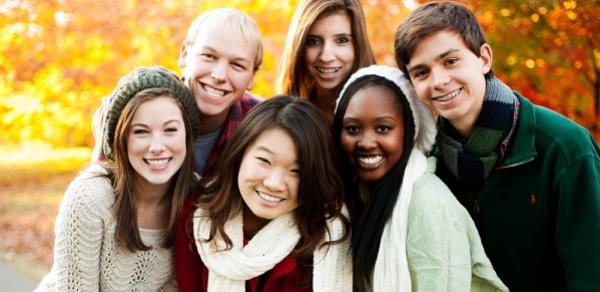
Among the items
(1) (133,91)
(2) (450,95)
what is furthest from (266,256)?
(2) (450,95)

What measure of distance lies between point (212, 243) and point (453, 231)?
3.78ft

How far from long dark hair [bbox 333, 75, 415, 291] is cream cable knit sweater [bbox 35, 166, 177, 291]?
3.33ft

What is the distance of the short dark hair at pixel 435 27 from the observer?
2.85 m

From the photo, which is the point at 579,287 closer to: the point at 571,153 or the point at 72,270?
the point at 571,153

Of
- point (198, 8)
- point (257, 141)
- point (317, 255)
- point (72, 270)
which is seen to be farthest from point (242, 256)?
point (198, 8)

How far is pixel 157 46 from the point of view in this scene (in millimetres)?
6703

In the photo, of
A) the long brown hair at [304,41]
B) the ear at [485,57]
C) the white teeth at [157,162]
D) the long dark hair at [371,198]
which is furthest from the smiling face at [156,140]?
the ear at [485,57]

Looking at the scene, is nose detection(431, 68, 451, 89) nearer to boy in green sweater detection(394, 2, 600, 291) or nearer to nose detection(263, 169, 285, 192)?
boy in green sweater detection(394, 2, 600, 291)

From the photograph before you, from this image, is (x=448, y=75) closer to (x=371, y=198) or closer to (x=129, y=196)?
(x=371, y=198)

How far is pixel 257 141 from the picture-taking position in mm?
2918

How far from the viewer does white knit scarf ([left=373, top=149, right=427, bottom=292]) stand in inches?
104

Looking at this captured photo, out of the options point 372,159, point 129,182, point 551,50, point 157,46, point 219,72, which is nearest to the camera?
point 372,159

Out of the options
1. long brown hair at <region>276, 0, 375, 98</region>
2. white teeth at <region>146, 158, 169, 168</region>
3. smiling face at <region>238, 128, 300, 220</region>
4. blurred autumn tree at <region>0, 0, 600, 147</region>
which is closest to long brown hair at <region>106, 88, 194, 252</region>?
white teeth at <region>146, 158, 169, 168</region>

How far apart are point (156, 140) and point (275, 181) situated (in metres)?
0.64
